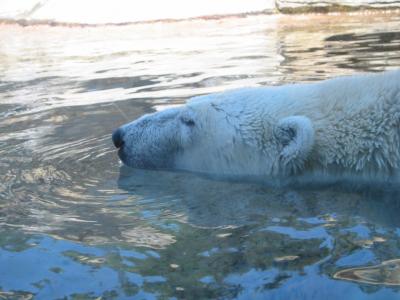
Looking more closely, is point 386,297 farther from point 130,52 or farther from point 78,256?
point 130,52

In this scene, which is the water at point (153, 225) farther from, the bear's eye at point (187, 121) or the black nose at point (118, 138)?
the bear's eye at point (187, 121)

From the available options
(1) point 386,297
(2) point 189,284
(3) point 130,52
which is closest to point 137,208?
(2) point 189,284

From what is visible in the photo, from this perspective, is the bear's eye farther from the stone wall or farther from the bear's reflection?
the stone wall

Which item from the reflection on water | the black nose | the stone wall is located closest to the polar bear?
the black nose

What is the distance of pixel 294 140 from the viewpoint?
3178 mm

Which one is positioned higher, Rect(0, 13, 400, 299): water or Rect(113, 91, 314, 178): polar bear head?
Rect(113, 91, 314, 178): polar bear head

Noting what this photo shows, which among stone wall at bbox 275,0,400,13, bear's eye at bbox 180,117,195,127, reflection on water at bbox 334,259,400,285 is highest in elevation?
stone wall at bbox 275,0,400,13

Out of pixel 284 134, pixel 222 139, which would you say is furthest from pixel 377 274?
pixel 222 139

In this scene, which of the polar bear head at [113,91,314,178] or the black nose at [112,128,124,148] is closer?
the polar bear head at [113,91,314,178]

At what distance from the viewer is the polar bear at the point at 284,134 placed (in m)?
3.08

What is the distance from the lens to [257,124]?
3.41 m

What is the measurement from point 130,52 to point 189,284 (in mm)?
9005

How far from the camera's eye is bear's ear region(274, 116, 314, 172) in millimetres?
3109

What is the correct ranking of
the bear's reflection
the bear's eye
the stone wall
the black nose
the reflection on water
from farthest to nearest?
the stone wall → the black nose → the bear's eye → the bear's reflection → the reflection on water
